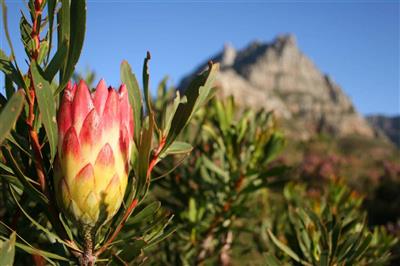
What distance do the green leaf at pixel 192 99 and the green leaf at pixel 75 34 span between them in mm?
179

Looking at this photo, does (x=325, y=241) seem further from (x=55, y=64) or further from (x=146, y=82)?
(x=55, y=64)

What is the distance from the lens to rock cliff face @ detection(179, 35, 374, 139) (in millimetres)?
59906

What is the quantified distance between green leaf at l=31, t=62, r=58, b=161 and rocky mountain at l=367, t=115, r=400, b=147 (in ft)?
234

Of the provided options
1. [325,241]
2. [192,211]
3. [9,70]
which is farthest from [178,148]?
[192,211]

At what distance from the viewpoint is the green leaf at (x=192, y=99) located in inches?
24.0

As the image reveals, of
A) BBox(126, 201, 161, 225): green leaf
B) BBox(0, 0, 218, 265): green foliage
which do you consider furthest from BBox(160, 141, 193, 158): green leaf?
BBox(126, 201, 161, 225): green leaf

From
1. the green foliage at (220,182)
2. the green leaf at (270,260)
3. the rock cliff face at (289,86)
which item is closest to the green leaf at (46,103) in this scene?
the green leaf at (270,260)

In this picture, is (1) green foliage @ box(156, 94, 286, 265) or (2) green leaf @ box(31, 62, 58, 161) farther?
(1) green foliage @ box(156, 94, 286, 265)

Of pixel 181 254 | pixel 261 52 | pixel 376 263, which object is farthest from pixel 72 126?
pixel 261 52

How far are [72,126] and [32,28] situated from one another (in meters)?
0.18

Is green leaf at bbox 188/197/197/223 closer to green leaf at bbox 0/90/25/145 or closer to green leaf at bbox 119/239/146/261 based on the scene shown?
green leaf at bbox 119/239/146/261

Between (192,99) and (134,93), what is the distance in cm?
12

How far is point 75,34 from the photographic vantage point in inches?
21.5

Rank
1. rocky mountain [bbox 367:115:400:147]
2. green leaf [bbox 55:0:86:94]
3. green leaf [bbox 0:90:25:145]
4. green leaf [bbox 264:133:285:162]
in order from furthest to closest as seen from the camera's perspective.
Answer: rocky mountain [bbox 367:115:400:147], green leaf [bbox 264:133:285:162], green leaf [bbox 55:0:86:94], green leaf [bbox 0:90:25:145]
